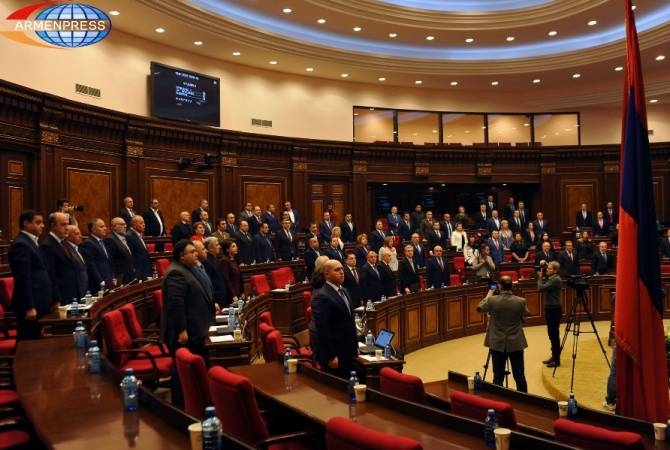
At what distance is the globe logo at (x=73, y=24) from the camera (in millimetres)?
9672

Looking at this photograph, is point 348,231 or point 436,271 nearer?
point 436,271

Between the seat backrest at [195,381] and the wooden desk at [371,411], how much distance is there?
13.7 inches

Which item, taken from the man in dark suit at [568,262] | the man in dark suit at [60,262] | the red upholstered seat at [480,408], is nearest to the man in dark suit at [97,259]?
the man in dark suit at [60,262]

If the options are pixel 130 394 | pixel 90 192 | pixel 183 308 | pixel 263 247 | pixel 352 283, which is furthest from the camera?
pixel 90 192

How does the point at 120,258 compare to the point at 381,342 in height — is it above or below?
above

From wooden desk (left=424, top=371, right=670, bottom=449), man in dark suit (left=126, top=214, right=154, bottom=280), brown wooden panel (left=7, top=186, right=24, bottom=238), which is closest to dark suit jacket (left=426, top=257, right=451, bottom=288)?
man in dark suit (left=126, top=214, right=154, bottom=280)

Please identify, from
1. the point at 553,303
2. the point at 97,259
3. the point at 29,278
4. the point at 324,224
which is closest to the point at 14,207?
the point at 97,259

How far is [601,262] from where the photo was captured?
1201 centimetres

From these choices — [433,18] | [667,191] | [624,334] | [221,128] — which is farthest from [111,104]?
[667,191]

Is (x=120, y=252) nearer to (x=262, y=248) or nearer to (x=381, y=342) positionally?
(x=262, y=248)

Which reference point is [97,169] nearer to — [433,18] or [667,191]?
[433,18]

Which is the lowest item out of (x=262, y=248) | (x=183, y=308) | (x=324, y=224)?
(x=183, y=308)

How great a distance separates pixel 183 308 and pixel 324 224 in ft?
26.7

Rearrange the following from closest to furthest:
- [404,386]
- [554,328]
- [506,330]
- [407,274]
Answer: [404,386] → [506,330] → [554,328] → [407,274]
